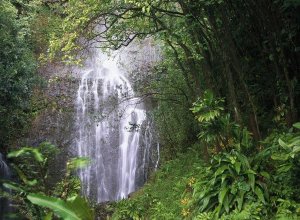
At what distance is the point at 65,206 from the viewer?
218 centimetres

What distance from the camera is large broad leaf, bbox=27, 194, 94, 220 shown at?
82.1 inches

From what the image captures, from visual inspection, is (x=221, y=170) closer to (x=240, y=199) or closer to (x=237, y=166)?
(x=237, y=166)

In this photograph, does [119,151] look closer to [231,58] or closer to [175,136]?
[175,136]

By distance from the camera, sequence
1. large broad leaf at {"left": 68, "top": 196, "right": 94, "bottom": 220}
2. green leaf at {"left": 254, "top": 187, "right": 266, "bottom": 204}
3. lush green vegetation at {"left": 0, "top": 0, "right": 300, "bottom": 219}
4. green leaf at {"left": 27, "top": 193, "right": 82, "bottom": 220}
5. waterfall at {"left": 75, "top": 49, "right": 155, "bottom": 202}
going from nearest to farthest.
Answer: green leaf at {"left": 27, "top": 193, "right": 82, "bottom": 220} < large broad leaf at {"left": 68, "top": 196, "right": 94, "bottom": 220} < green leaf at {"left": 254, "top": 187, "right": 266, "bottom": 204} < lush green vegetation at {"left": 0, "top": 0, "right": 300, "bottom": 219} < waterfall at {"left": 75, "top": 49, "right": 155, "bottom": 202}

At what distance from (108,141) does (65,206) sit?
43.7 feet

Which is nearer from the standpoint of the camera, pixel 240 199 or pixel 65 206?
pixel 65 206

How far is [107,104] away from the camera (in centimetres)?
1552

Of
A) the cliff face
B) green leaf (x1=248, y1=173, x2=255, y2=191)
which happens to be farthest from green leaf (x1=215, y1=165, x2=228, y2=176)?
the cliff face

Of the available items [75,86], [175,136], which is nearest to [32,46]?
[75,86]

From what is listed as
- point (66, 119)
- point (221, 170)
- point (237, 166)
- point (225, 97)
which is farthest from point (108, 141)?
point (237, 166)

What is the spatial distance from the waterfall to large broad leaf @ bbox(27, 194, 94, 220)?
10.9m

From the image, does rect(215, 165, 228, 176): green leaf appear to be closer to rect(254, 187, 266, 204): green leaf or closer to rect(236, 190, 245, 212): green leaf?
rect(236, 190, 245, 212): green leaf

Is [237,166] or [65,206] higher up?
[237,166]

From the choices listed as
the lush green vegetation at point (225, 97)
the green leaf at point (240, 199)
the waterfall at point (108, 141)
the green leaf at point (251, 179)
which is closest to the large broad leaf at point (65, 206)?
the lush green vegetation at point (225, 97)
